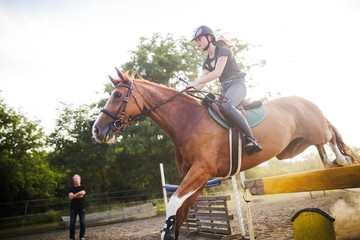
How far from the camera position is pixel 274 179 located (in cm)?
304

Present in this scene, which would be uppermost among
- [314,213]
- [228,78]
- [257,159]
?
[228,78]

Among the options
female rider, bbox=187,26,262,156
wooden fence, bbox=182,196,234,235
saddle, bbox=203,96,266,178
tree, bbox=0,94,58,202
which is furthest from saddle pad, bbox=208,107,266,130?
tree, bbox=0,94,58,202

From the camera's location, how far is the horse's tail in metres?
3.76

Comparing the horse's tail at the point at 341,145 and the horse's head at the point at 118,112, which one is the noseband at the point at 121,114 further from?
the horse's tail at the point at 341,145

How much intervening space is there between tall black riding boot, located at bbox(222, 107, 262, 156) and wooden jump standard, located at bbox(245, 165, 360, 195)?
0.52m

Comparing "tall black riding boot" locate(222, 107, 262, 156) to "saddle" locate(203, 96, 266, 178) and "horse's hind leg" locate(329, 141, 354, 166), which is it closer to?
"saddle" locate(203, 96, 266, 178)

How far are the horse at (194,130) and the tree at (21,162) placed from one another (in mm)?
29028

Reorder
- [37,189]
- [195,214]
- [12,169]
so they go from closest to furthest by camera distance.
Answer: [195,214]
[12,169]
[37,189]

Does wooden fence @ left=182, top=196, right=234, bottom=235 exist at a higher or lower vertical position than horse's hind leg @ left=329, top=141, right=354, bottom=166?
lower

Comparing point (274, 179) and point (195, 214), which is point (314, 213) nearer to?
point (274, 179)

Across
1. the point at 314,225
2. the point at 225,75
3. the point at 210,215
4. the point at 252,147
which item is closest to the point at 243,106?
the point at 225,75

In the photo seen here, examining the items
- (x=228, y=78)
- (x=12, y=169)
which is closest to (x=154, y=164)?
(x=228, y=78)

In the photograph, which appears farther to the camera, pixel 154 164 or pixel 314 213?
pixel 154 164

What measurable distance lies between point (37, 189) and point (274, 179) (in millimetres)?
33114
